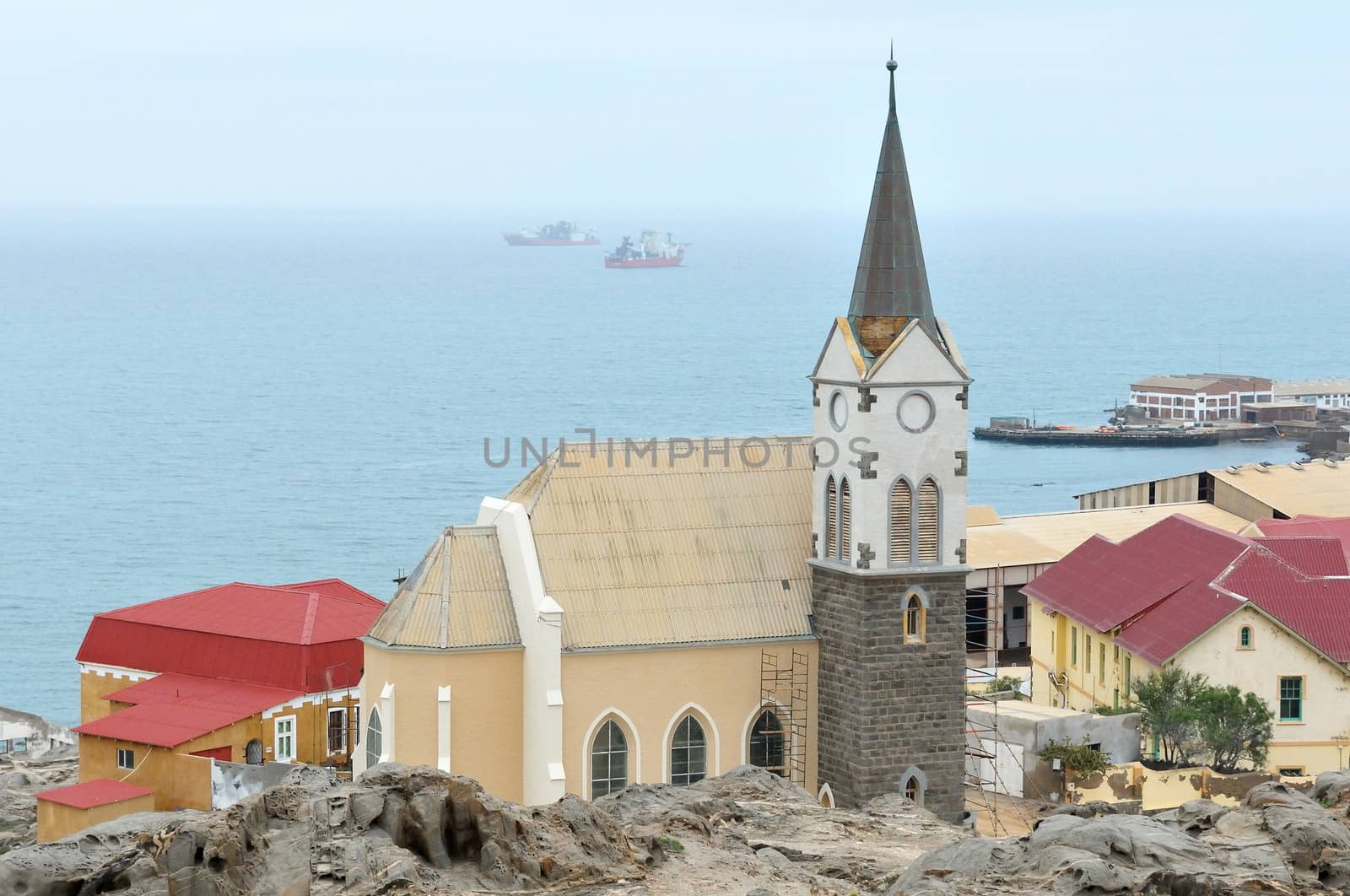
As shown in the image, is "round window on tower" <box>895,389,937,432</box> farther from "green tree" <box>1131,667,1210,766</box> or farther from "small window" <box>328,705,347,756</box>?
"small window" <box>328,705,347,756</box>

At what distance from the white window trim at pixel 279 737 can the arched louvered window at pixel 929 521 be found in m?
16.1

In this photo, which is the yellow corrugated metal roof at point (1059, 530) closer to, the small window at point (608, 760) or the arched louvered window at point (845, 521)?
the arched louvered window at point (845, 521)

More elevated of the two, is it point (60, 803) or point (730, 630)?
point (730, 630)

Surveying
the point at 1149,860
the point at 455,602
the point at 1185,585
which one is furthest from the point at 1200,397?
the point at 1149,860

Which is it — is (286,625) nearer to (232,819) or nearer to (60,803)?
(60,803)

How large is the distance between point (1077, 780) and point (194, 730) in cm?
1964

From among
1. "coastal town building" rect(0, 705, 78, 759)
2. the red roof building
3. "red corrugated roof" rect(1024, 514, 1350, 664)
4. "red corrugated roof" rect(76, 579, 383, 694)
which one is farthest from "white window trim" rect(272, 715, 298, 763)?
"red corrugated roof" rect(1024, 514, 1350, 664)

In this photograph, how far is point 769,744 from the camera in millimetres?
42250

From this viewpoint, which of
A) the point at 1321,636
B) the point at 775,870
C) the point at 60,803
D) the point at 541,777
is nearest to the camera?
the point at 775,870

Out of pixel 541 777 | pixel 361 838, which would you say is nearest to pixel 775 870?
pixel 361 838

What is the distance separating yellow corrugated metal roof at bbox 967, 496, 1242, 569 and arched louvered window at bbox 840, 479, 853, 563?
71.5ft

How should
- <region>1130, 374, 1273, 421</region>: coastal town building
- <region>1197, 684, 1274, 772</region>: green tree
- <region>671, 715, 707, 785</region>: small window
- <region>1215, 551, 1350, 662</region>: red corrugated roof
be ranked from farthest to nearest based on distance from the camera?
<region>1130, 374, 1273, 421</region>: coastal town building, <region>1215, 551, 1350, 662</region>: red corrugated roof, <region>1197, 684, 1274, 772</region>: green tree, <region>671, 715, 707, 785</region>: small window

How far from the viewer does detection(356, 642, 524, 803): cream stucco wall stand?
4062cm

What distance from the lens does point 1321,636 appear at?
48.7 meters
